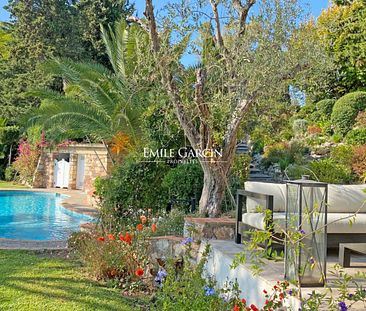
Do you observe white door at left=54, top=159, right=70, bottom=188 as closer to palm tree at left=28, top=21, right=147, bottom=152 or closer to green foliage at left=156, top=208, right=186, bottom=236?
palm tree at left=28, top=21, right=147, bottom=152

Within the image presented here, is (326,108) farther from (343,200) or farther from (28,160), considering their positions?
(28,160)

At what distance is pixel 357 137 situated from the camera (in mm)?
13500

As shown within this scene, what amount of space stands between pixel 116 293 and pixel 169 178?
388cm

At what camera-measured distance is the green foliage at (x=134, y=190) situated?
838cm

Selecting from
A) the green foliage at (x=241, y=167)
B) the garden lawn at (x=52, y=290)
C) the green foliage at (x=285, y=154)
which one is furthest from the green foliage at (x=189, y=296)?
the green foliage at (x=285, y=154)

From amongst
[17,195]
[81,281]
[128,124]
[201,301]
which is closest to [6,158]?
[17,195]

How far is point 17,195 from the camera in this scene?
18422 mm

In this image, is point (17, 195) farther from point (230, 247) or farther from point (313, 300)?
point (313, 300)

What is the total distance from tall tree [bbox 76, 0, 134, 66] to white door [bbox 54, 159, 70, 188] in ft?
22.1

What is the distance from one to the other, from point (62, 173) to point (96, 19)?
9355mm

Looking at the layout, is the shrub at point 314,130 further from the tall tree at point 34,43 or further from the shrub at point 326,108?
the tall tree at point 34,43

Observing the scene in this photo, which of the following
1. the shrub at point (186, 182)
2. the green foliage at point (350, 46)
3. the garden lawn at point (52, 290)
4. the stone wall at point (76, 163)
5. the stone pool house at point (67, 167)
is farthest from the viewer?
the stone pool house at point (67, 167)

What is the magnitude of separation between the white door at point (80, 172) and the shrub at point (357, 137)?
12911 millimetres

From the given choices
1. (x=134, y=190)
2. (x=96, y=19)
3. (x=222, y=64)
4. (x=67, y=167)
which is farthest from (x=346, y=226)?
(x=96, y=19)
